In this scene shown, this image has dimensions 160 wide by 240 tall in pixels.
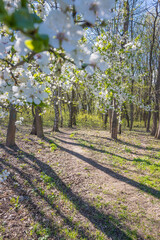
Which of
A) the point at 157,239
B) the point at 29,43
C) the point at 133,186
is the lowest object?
the point at 157,239

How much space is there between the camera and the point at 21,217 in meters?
3.43

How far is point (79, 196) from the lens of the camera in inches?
164

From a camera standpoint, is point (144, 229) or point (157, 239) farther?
point (144, 229)

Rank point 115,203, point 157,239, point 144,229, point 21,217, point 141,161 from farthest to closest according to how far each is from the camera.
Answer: point 141,161, point 115,203, point 21,217, point 144,229, point 157,239

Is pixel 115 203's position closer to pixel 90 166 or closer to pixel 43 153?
pixel 90 166

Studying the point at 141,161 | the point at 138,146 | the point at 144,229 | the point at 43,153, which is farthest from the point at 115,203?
the point at 138,146

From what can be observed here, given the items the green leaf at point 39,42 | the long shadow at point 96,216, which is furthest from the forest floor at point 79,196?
the green leaf at point 39,42

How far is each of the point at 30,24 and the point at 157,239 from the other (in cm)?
379

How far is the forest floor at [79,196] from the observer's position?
125 inches

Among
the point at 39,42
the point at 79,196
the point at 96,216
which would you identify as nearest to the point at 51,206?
the point at 79,196

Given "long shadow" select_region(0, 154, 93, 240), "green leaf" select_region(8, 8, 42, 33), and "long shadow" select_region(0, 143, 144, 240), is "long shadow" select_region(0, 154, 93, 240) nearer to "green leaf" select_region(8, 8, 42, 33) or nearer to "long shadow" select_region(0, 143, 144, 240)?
"long shadow" select_region(0, 143, 144, 240)

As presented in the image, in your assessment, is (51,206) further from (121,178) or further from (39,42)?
(39,42)

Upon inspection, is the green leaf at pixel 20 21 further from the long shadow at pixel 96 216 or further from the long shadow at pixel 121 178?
the long shadow at pixel 121 178

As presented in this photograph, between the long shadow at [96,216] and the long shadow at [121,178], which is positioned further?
the long shadow at [121,178]
